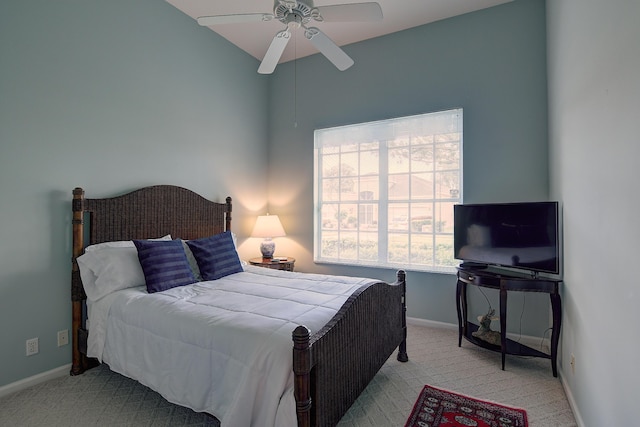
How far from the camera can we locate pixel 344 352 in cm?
179

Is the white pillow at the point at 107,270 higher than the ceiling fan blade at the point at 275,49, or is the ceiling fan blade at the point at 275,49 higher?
the ceiling fan blade at the point at 275,49

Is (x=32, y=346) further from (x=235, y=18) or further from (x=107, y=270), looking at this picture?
(x=235, y=18)

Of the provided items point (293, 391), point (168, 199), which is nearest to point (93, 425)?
point (293, 391)

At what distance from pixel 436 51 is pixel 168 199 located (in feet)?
10.5

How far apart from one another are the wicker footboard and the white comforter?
0.35 ft

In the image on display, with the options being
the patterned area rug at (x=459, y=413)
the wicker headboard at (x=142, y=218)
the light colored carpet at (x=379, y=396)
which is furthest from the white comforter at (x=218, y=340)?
the patterned area rug at (x=459, y=413)

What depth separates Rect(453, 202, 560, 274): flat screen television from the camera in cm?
254

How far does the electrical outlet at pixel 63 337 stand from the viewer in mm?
2480

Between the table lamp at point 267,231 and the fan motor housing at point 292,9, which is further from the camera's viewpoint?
the table lamp at point 267,231

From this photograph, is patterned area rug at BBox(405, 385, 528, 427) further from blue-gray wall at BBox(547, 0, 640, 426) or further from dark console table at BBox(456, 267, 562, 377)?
dark console table at BBox(456, 267, 562, 377)

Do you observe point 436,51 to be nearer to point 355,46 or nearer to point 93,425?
point 355,46

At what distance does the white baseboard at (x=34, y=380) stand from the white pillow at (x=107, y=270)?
622 mm

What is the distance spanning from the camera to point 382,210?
379 cm

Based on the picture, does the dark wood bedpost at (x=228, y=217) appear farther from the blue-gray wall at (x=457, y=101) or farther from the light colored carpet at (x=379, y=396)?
the light colored carpet at (x=379, y=396)
